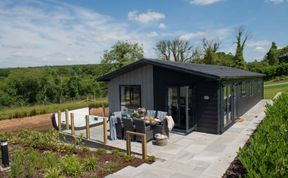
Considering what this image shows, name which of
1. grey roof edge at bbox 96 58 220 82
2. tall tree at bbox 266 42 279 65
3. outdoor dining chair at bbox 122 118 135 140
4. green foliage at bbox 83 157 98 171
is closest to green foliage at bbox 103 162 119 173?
green foliage at bbox 83 157 98 171

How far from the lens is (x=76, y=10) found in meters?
13.6

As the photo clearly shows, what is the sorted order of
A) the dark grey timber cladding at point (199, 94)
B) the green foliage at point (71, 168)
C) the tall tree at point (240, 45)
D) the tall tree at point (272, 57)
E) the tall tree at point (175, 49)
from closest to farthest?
the green foliage at point (71, 168) < the dark grey timber cladding at point (199, 94) < the tall tree at point (240, 45) < the tall tree at point (175, 49) < the tall tree at point (272, 57)

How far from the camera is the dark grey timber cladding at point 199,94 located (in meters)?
9.55

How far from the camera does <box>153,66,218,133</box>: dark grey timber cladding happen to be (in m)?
9.55

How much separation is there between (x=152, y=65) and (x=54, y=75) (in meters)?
34.3

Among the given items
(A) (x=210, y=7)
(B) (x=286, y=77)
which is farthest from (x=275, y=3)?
(B) (x=286, y=77)

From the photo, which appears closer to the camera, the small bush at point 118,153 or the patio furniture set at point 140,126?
the small bush at point 118,153

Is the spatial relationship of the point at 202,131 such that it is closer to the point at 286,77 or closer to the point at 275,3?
the point at 275,3

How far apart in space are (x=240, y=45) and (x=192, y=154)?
36814 mm

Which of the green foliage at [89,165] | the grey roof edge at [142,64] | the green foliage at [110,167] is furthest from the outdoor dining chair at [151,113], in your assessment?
the green foliage at [89,165]

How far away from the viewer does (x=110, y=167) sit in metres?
6.49

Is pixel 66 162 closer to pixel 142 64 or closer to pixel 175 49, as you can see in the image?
pixel 142 64

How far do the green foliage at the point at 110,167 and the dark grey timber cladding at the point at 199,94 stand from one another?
4431mm

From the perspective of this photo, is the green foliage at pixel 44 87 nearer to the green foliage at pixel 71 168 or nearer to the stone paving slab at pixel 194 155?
the stone paving slab at pixel 194 155
